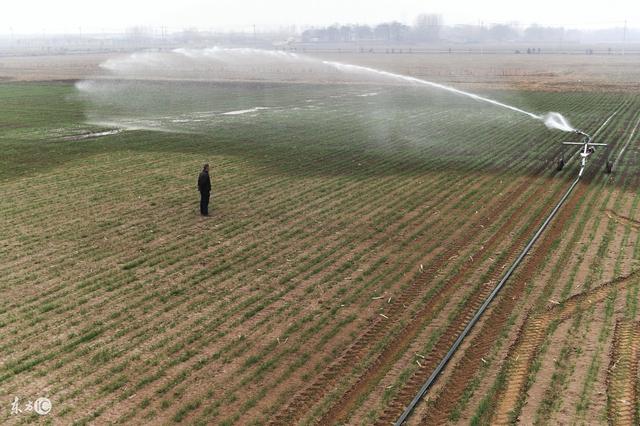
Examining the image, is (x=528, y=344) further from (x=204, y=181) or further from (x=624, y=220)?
(x=204, y=181)

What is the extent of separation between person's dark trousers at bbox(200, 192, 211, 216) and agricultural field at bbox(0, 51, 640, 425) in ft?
1.64

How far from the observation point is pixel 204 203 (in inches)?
836

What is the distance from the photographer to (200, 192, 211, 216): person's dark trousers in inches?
834

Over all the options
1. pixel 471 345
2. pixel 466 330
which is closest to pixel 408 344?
pixel 471 345

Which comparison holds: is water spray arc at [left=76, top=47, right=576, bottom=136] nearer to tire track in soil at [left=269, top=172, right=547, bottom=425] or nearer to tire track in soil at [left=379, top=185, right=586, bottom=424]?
tire track in soil at [left=269, top=172, right=547, bottom=425]

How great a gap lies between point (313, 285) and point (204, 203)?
689 centimetres

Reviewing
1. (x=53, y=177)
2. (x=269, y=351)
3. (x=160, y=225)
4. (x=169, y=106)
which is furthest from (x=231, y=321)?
(x=169, y=106)

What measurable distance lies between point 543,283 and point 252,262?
7600 mm

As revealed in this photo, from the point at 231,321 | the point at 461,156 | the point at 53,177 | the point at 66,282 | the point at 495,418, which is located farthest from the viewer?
the point at 461,156

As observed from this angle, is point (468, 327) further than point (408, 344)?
Yes

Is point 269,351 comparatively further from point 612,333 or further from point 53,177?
point 53,177

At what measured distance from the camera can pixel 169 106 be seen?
53938mm

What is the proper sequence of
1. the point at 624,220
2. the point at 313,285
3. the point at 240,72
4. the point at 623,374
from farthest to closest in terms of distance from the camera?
1. the point at 240,72
2. the point at 624,220
3. the point at 313,285
4. the point at 623,374

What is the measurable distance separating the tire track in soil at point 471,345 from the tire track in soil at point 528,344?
549 millimetres
